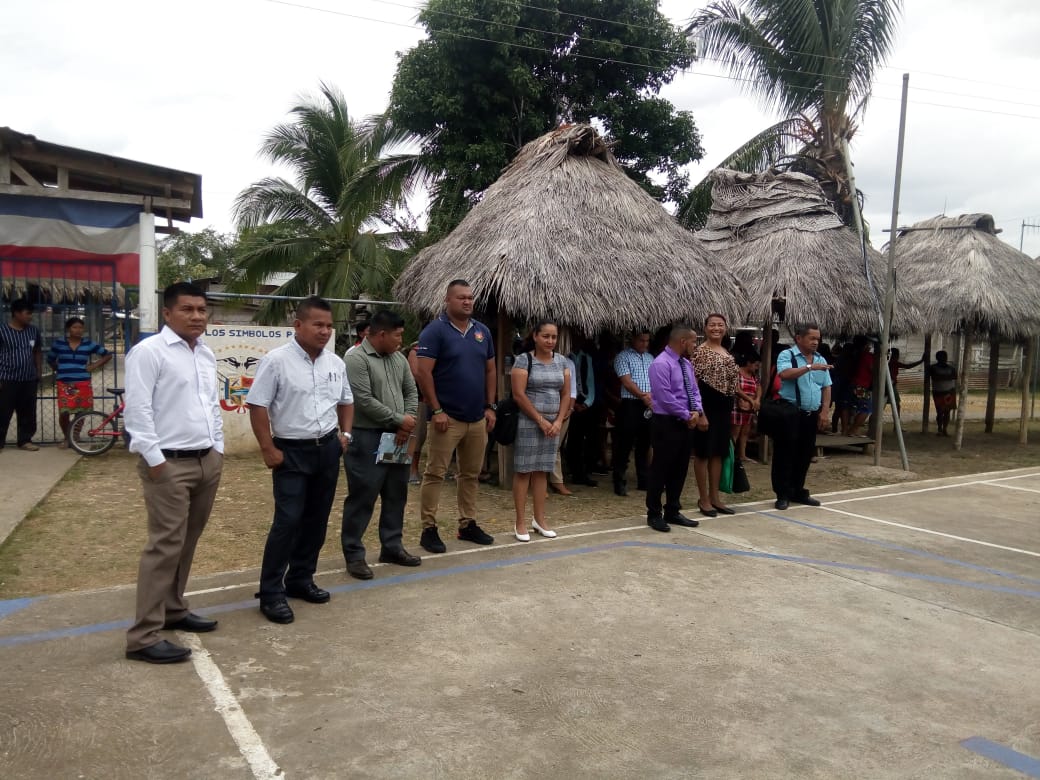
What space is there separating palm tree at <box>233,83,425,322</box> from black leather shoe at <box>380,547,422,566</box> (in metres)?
12.2

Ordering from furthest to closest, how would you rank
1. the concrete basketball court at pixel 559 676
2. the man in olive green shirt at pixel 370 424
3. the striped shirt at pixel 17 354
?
the striped shirt at pixel 17 354
the man in olive green shirt at pixel 370 424
the concrete basketball court at pixel 559 676

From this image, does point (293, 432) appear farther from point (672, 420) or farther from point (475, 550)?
point (672, 420)

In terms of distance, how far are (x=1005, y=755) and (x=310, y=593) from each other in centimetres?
348

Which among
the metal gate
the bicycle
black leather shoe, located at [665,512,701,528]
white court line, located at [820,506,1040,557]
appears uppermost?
the metal gate

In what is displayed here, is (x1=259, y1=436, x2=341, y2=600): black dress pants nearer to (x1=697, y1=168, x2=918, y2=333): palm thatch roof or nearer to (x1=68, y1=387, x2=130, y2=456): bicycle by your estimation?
(x1=68, y1=387, x2=130, y2=456): bicycle

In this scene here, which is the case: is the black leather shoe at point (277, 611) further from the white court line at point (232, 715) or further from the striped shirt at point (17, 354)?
the striped shirt at point (17, 354)

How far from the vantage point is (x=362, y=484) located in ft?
17.0

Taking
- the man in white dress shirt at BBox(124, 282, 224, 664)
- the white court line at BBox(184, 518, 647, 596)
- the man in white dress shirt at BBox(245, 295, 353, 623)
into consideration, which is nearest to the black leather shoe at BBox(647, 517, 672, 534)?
the white court line at BBox(184, 518, 647, 596)

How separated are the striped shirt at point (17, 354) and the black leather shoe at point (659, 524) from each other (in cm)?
746

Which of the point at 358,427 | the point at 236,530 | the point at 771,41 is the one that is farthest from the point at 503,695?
the point at 771,41

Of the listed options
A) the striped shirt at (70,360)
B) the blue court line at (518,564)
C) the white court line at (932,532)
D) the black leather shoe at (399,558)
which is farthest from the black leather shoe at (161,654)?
the striped shirt at (70,360)

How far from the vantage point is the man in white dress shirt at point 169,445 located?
3740 millimetres

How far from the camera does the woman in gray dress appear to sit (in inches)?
242

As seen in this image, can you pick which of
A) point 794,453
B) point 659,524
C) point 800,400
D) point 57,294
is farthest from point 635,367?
point 57,294
